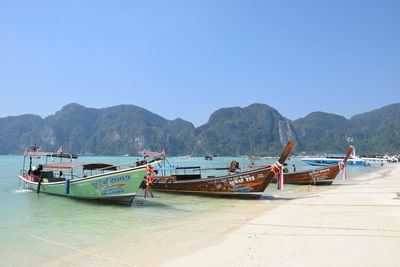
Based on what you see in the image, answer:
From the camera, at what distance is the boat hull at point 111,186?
13820mm

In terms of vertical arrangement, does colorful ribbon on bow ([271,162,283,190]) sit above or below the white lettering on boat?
above

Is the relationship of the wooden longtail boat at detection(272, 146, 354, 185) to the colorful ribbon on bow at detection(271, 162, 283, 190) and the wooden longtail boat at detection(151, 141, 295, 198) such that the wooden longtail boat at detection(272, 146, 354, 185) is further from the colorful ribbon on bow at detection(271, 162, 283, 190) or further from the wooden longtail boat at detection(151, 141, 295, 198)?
the colorful ribbon on bow at detection(271, 162, 283, 190)

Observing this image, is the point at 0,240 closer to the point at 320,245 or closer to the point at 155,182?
the point at 320,245

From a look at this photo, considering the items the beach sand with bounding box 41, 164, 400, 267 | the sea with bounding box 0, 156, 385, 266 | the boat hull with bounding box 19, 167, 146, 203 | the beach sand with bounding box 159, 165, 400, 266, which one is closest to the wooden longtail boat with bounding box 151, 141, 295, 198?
the sea with bounding box 0, 156, 385, 266

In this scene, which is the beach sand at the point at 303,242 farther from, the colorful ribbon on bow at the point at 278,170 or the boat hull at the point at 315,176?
the boat hull at the point at 315,176

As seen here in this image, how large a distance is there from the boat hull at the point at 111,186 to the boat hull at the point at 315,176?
48.3 feet

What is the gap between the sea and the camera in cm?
715

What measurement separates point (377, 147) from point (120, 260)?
198 metres

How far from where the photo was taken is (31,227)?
1048 centimetres

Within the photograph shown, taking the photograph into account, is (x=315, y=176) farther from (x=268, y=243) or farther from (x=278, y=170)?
(x=268, y=243)

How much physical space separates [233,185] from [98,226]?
8.06m

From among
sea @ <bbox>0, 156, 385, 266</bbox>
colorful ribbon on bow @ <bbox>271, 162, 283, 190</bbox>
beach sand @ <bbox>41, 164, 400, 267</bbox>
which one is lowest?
sea @ <bbox>0, 156, 385, 266</bbox>

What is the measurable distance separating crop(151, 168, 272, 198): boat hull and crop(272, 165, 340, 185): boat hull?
9.47 metres

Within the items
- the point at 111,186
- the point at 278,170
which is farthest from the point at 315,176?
the point at 111,186
